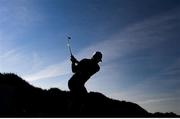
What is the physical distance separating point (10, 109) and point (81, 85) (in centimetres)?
254

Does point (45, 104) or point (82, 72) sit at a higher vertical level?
point (82, 72)

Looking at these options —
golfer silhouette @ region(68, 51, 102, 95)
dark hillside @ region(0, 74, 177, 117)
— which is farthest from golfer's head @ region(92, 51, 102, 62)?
dark hillside @ region(0, 74, 177, 117)

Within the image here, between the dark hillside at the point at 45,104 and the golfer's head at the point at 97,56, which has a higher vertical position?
the golfer's head at the point at 97,56

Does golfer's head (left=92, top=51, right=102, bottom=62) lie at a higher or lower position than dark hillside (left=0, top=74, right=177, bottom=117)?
higher

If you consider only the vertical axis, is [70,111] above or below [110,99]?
below

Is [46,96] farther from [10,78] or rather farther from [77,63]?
[77,63]

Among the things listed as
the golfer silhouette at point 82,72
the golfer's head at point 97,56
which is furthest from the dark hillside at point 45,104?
the golfer's head at point 97,56

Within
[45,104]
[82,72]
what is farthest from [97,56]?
[45,104]

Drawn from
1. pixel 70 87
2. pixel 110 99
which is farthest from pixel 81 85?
pixel 110 99

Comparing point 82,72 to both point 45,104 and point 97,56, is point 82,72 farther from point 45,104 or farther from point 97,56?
point 45,104

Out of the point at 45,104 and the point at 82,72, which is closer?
the point at 82,72

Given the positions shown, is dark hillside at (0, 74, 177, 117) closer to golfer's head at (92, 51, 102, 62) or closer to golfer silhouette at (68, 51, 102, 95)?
golfer silhouette at (68, 51, 102, 95)

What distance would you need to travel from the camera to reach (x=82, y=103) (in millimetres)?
9547

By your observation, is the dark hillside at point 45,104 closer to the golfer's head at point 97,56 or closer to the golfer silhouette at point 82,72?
the golfer silhouette at point 82,72
